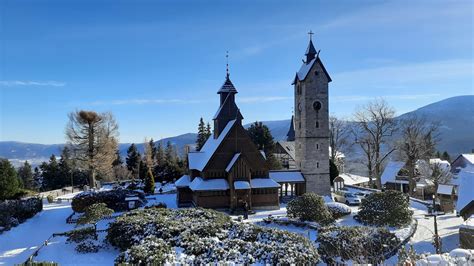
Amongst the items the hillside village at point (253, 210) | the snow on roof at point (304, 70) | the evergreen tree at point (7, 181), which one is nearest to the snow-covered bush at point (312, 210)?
the hillside village at point (253, 210)

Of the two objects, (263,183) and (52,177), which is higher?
(263,183)

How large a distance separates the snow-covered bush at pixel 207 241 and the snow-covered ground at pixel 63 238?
1.65 m

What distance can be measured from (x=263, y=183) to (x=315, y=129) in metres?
7.10

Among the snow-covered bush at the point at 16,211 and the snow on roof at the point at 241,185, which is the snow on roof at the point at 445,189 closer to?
the snow on roof at the point at 241,185

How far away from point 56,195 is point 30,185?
81.3 ft

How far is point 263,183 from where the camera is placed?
2684cm

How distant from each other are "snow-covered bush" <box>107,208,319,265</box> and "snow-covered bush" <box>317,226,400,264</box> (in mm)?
1229

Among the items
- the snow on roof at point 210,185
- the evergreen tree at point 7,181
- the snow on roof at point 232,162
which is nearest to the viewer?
the snow on roof at point 210,185

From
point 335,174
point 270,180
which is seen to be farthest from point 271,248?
point 335,174

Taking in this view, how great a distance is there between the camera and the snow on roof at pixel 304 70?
30.0m

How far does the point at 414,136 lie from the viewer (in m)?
32.6

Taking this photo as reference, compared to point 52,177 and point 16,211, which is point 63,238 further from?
point 52,177

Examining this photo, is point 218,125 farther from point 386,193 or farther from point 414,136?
point 414,136

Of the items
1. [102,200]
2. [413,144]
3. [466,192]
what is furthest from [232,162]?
[413,144]
